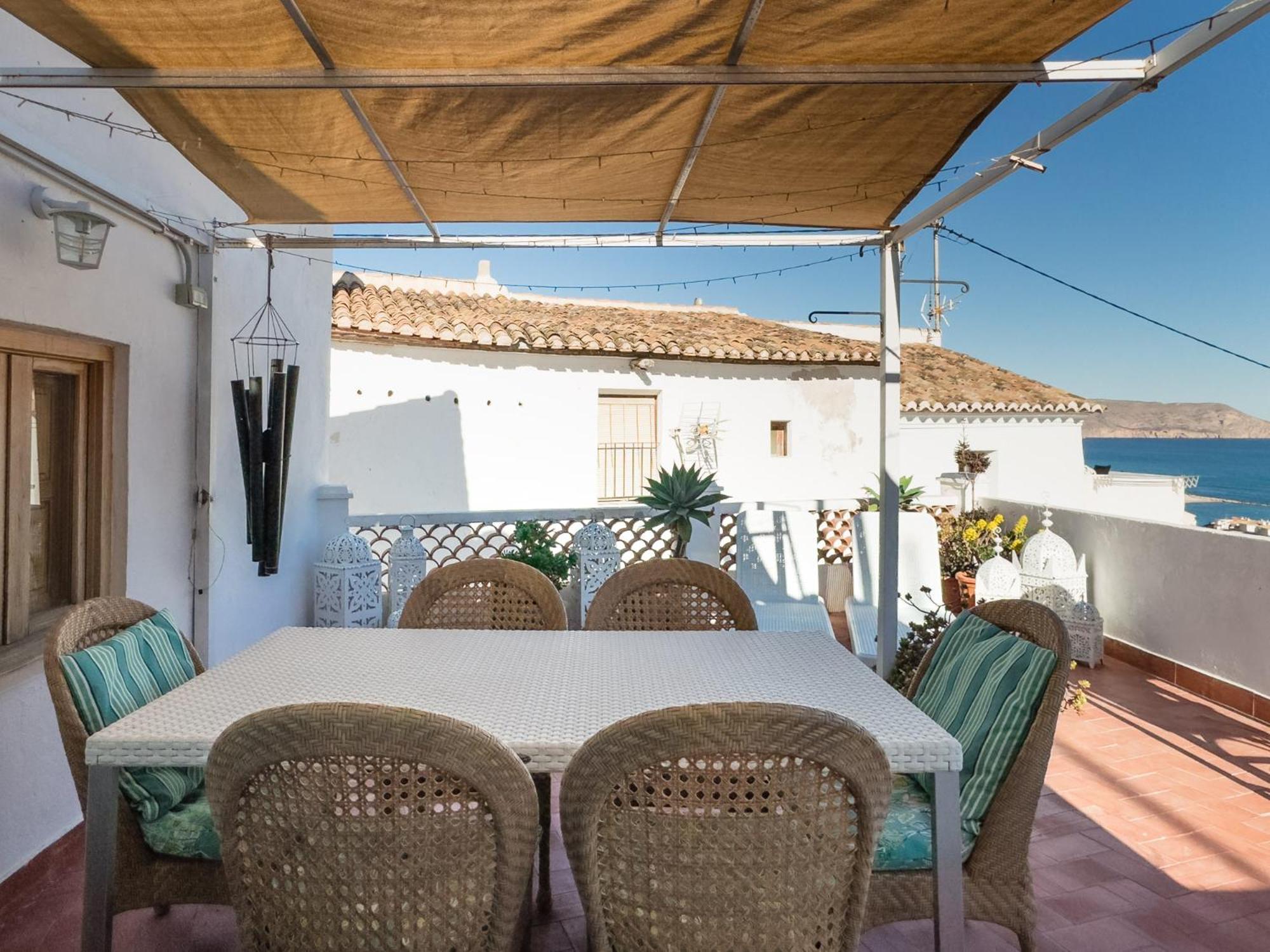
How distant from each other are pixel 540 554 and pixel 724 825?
411cm

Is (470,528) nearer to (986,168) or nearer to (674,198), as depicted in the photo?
(674,198)

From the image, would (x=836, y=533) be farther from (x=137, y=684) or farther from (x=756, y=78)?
(x=137, y=684)

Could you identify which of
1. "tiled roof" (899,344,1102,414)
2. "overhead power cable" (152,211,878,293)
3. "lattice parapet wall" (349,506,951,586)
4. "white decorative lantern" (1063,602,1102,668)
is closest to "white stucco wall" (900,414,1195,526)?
"tiled roof" (899,344,1102,414)

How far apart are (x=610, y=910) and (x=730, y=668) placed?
858 mm

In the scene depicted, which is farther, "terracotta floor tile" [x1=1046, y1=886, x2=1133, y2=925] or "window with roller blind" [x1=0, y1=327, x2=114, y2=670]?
"window with roller blind" [x1=0, y1=327, x2=114, y2=670]

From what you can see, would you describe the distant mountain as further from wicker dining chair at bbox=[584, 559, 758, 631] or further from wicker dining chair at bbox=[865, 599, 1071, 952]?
wicker dining chair at bbox=[865, 599, 1071, 952]

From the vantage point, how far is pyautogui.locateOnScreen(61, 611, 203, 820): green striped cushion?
66.5 inches

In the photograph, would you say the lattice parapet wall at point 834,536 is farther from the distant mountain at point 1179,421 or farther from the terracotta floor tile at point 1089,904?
the distant mountain at point 1179,421

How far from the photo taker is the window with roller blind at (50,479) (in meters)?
2.60

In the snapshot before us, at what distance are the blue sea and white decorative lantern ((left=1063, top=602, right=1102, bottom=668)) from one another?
3942 centimetres

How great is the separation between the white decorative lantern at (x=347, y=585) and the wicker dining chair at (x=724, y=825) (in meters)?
4.15

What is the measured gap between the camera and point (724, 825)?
125cm

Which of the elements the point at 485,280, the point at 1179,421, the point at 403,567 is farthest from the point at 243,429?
the point at 1179,421

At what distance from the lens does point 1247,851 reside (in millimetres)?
2676
